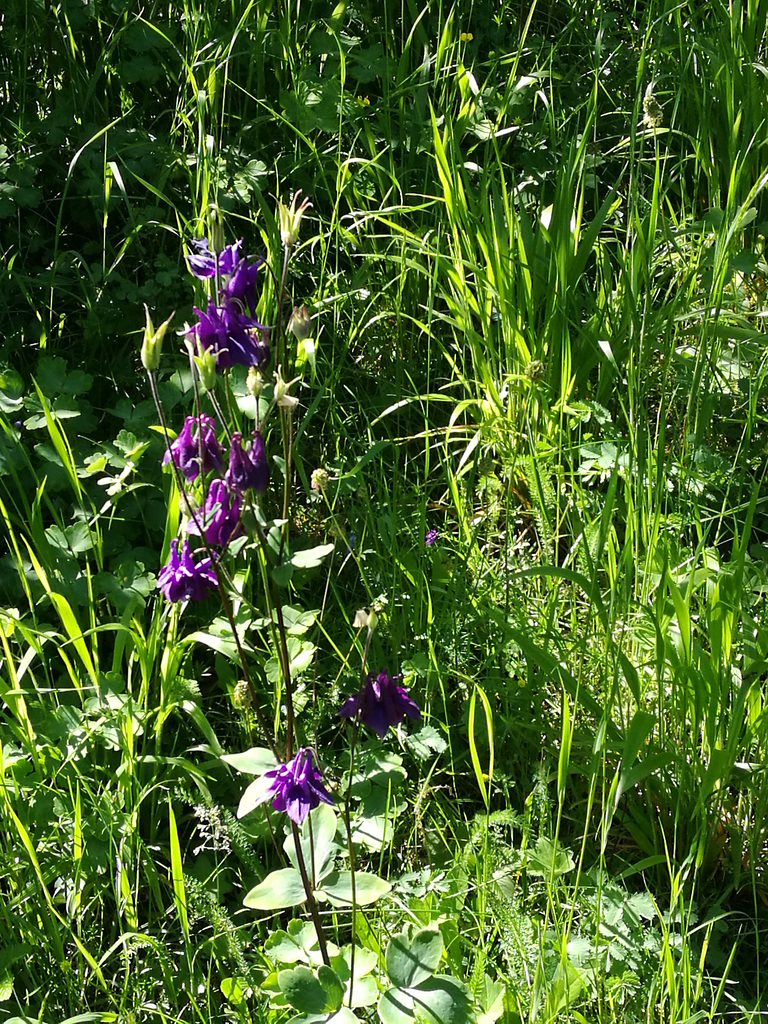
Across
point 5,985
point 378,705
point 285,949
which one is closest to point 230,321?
point 378,705

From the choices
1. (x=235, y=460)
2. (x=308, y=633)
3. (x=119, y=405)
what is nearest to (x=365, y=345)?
(x=119, y=405)

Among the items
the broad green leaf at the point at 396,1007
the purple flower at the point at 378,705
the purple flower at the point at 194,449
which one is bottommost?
the broad green leaf at the point at 396,1007

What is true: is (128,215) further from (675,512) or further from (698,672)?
(698,672)

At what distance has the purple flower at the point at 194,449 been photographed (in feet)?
4.62

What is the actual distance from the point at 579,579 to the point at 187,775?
827 mm

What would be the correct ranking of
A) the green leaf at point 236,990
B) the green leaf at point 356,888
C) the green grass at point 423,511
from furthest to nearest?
1. the green grass at point 423,511
2. the green leaf at point 236,990
3. the green leaf at point 356,888

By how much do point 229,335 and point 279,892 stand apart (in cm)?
83

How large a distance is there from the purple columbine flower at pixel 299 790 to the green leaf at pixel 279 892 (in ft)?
0.71

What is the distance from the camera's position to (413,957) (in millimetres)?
1435

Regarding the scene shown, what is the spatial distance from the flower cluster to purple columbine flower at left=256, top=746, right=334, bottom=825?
21.4 inches

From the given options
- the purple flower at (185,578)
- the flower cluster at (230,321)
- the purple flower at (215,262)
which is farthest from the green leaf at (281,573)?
the purple flower at (215,262)

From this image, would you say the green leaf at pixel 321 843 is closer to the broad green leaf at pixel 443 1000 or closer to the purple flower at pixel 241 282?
the broad green leaf at pixel 443 1000

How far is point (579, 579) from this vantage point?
6.21ft

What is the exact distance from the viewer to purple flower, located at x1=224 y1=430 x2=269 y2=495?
4.44 ft
